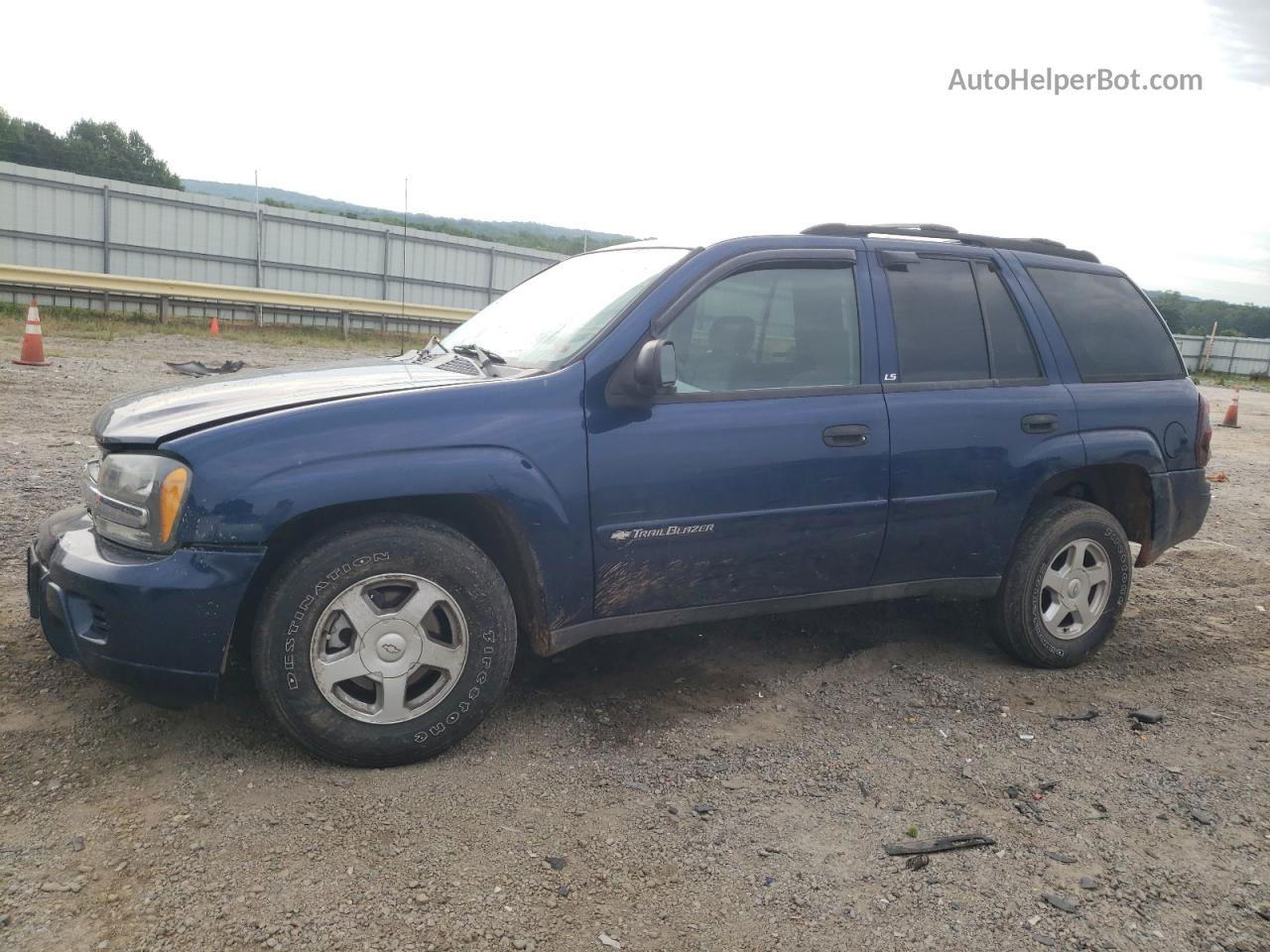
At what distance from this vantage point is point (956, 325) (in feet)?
14.0

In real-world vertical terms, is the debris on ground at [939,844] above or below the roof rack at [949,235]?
below

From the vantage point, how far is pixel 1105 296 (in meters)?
4.77

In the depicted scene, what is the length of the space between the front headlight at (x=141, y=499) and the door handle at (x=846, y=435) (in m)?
2.20

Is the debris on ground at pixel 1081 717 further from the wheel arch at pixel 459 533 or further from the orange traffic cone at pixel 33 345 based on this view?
the orange traffic cone at pixel 33 345

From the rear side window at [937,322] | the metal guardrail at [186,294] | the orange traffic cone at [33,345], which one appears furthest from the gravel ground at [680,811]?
the metal guardrail at [186,294]

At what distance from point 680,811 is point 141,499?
1.88 metres

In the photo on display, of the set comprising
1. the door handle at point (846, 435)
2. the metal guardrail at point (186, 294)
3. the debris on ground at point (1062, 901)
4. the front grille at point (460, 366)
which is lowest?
the debris on ground at point (1062, 901)

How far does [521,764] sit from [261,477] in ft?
4.06

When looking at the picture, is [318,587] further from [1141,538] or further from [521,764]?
[1141,538]

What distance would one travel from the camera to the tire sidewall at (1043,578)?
14.4ft

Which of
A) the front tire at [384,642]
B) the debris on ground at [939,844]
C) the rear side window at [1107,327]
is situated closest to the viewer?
the debris on ground at [939,844]

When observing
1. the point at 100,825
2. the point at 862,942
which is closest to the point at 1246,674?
the point at 862,942

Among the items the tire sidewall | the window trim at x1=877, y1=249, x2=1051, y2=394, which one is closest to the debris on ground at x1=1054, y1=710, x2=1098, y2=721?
the tire sidewall

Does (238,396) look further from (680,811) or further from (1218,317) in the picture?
(1218,317)
